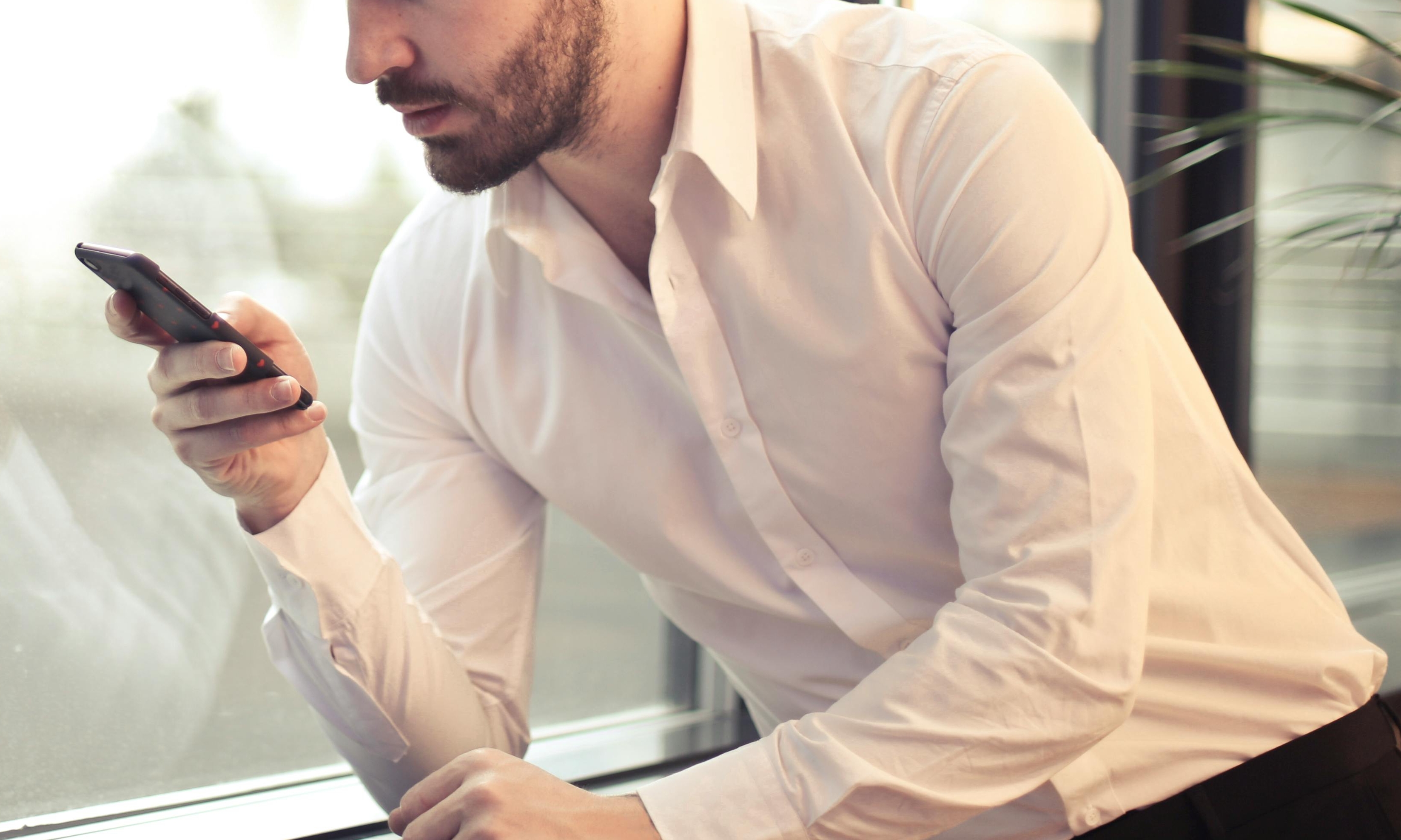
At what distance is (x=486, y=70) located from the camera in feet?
3.55

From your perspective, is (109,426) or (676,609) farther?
(676,609)

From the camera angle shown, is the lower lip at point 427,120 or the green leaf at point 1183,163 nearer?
the lower lip at point 427,120

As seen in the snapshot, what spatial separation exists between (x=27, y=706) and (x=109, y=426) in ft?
1.10

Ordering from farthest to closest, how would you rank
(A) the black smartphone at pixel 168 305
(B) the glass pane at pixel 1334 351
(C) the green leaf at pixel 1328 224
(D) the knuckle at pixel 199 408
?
(B) the glass pane at pixel 1334 351
(C) the green leaf at pixel 1328 224
(D) the knuckle at pixel 199 408
(A) the black smartphone at pixel 168 305

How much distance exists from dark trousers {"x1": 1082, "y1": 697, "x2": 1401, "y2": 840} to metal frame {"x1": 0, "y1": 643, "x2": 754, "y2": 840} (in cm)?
71

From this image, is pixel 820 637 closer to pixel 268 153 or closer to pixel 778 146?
pixel 778 146

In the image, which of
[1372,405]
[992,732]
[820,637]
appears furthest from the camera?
[1372,405]

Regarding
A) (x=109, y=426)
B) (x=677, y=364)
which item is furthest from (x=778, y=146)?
(x=109, y=426)

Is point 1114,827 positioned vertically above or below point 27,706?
below

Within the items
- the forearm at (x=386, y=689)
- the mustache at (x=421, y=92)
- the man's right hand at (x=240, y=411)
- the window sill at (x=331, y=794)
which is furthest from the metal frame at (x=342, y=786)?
the mustache at (x=421, y=92)

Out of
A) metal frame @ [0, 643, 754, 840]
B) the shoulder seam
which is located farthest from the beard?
metal frame @ [0, 643, 754, 840]

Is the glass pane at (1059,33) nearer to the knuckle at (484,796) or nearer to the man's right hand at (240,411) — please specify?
the man's right hand at (240,411)

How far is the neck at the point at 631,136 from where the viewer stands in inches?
45.6

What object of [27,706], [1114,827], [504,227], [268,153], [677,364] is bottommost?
[1114,827]
